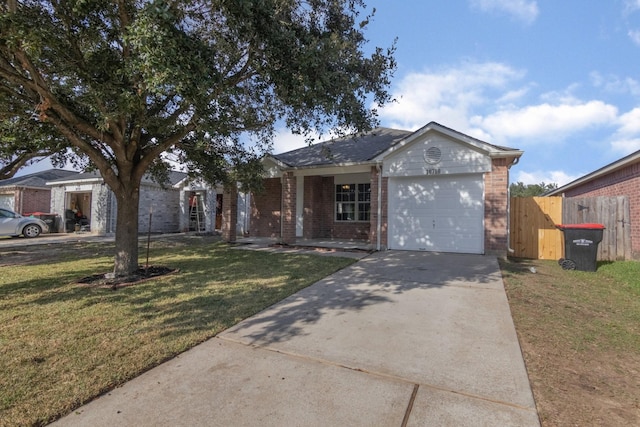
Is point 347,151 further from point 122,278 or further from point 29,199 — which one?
point 29,199

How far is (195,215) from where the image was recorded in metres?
21.2

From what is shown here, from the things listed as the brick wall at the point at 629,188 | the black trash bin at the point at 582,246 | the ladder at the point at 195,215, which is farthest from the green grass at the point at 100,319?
the ladder at the point at 195,215

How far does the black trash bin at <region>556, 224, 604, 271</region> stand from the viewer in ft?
27.0

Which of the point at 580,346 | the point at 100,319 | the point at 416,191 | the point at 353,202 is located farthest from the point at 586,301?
the point at 353,202

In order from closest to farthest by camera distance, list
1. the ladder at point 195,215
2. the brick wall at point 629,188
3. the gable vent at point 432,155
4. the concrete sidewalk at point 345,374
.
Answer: the concrete sidewalk at point 345,374, the brick wall at point 629,188, the gable vent at point 432,155, the ladder at point 195,215

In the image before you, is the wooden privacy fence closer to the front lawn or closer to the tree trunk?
the front lawn

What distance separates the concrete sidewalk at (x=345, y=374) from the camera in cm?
252

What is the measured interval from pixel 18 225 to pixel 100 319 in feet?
53.6

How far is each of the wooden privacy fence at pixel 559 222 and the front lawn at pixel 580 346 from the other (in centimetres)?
271

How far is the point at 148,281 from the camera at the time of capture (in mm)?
6816

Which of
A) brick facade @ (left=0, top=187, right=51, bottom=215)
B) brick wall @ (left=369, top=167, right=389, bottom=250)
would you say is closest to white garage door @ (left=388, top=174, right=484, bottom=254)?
brick wall @ (left=369, top=167, right=389, bottom=250)

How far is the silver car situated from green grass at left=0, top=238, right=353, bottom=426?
378 inches

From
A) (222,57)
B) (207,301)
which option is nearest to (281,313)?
Result: (207,301)

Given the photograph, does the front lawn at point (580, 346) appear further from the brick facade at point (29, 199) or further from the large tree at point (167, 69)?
the brick facade at point (29, 199)
